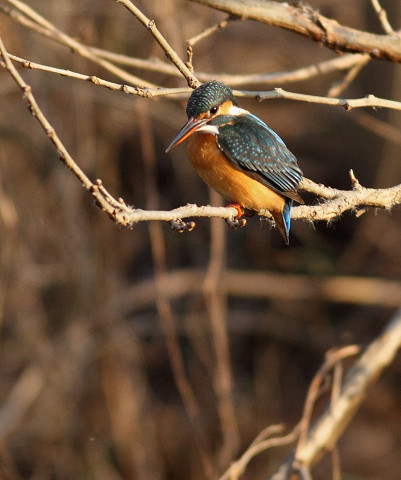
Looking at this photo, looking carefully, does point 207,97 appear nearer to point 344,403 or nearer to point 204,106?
point 204,106

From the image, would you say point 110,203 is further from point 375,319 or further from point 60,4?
point 375,319

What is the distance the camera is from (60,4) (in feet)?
17.0

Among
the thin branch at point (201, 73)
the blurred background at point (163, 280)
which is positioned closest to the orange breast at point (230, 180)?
the thin branch at point (201, 73)

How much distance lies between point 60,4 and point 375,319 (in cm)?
403

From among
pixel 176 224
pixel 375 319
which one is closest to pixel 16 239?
pixel 375 319

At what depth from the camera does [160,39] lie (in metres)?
2.04

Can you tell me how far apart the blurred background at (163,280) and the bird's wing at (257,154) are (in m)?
1.55

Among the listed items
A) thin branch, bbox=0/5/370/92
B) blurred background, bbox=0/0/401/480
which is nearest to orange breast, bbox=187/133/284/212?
thin branch, bbox=0/5/370/92

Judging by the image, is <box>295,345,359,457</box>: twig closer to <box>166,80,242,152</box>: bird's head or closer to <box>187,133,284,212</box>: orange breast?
<box>187,133,284,212</box>: orange breast

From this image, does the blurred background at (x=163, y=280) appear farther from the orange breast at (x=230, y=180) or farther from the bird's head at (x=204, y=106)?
the bird's head at (x=204, y=106)

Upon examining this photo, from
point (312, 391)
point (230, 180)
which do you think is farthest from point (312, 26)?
point (312, 391)

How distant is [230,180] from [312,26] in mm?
724

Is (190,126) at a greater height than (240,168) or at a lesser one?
greater

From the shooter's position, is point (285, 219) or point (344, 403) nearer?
point (285, 219)
